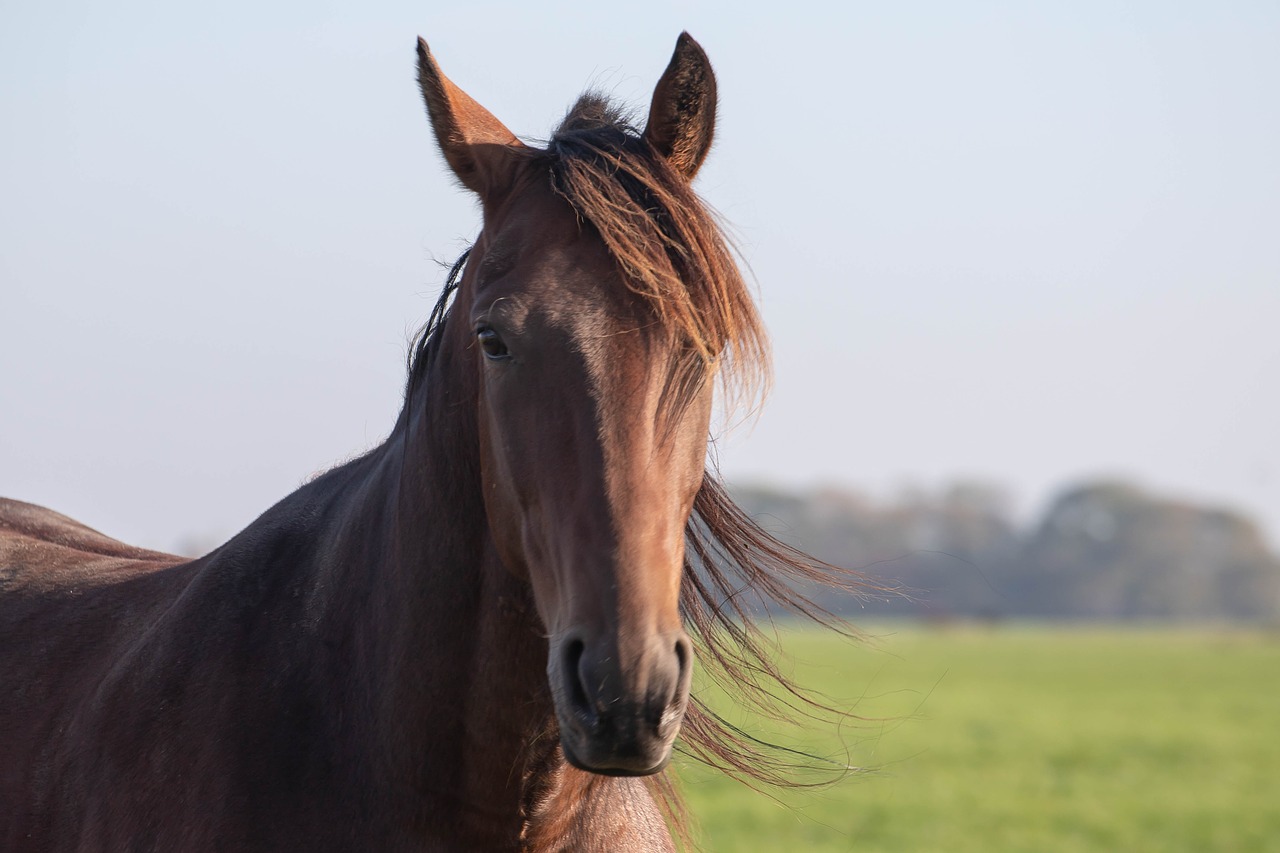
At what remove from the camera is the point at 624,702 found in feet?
7.02

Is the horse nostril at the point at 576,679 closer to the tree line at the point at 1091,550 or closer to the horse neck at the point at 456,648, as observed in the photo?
the horse neck at the point at 456,648

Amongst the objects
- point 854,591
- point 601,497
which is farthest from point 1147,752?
point 601,497

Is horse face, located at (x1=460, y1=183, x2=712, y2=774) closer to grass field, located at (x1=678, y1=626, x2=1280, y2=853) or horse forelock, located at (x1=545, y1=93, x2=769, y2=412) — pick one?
horse forelock, located at (x1=545, y1=93, x2=769, y2=412)

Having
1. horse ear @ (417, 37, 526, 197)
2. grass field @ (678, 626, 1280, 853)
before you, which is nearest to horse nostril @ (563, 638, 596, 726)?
grass field @ (678, 626, 1280, 853)

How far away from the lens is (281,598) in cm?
305

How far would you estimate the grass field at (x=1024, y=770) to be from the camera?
11.8 metres

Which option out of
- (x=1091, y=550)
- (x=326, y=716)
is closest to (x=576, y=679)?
(x=326, y=716)

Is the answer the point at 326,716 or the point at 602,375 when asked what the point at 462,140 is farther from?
the point at 326,716

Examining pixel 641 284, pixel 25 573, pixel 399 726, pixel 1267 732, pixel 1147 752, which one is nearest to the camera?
pixel 641 284

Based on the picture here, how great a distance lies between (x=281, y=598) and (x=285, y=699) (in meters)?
0.32

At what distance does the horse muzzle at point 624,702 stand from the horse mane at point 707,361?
61 centimetres

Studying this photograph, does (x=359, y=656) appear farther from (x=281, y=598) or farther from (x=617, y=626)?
(x=617, y=626)

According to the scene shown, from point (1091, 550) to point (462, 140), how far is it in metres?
97.0

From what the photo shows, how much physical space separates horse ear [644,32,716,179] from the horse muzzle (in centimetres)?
125
